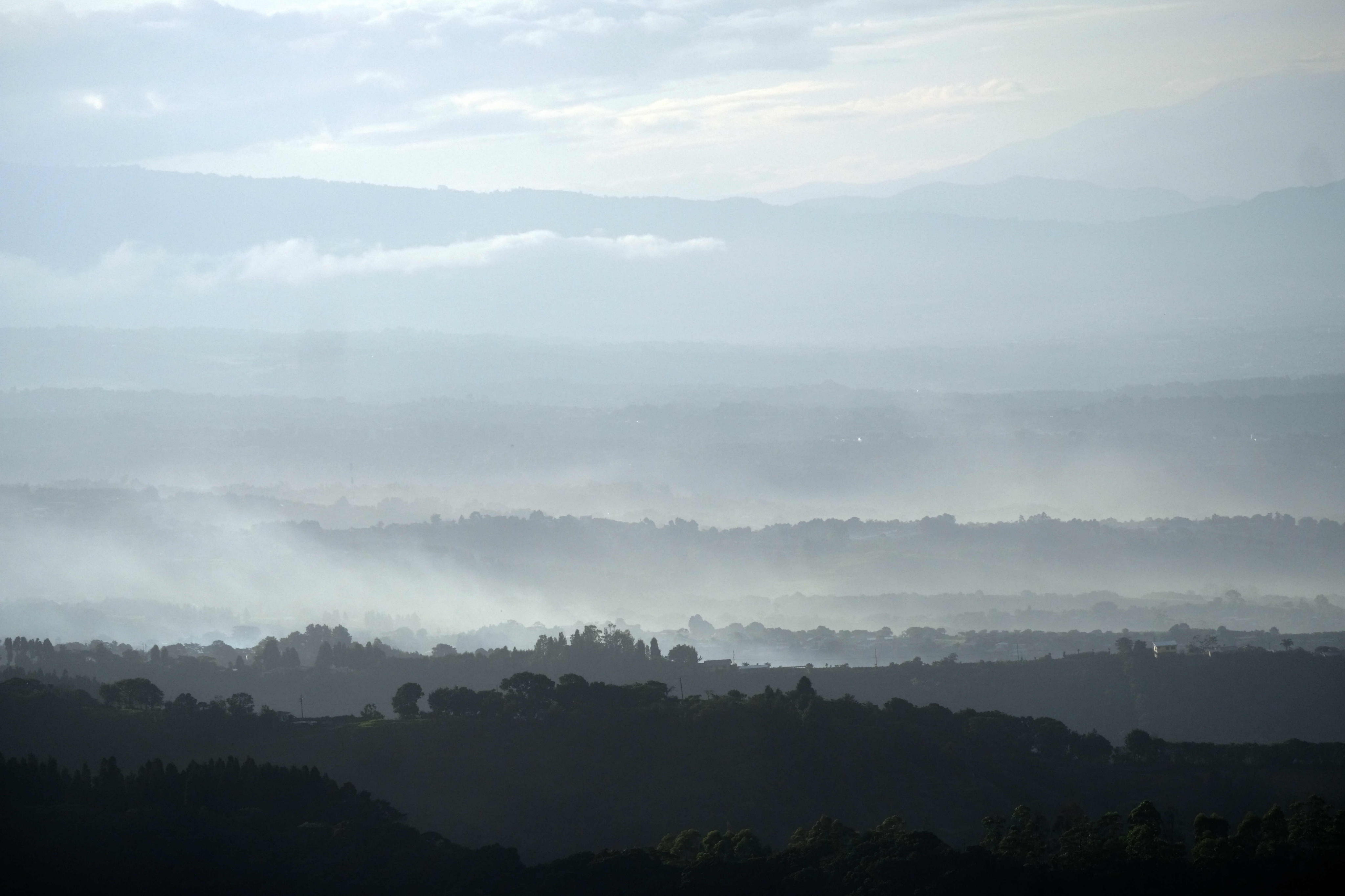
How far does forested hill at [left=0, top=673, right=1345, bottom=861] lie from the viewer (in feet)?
163

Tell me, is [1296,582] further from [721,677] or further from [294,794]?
[294,794]

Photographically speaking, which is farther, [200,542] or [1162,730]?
[200,542]

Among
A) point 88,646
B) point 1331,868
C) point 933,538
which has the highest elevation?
point 933,538

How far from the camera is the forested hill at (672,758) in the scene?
4981 cm

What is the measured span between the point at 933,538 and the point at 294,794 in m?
111

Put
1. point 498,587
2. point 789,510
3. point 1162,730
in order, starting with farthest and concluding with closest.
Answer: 1. point 789,510
2. point 498,587
3. point 1162,730

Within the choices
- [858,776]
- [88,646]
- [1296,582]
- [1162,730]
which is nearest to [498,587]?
[88,646]

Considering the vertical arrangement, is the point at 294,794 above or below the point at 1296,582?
below

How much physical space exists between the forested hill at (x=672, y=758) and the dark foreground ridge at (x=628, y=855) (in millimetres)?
4753

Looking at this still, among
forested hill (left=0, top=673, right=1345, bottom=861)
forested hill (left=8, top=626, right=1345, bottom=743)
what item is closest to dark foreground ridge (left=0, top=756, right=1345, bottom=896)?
forested hill (left=0, top=673, right=1345, bottom=861)

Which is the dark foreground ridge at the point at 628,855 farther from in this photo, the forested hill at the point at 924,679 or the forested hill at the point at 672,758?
the forested hill at the point at 924,679

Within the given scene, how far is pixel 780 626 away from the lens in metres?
117

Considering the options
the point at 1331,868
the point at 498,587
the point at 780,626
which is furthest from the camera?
the point at 498,587

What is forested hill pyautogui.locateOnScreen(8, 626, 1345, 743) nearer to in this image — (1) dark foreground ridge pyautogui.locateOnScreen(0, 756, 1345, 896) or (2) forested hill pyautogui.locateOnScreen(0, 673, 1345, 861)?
(2) forested hill pyautogui.locateOnScreen(0, 673, 1345, 861)
